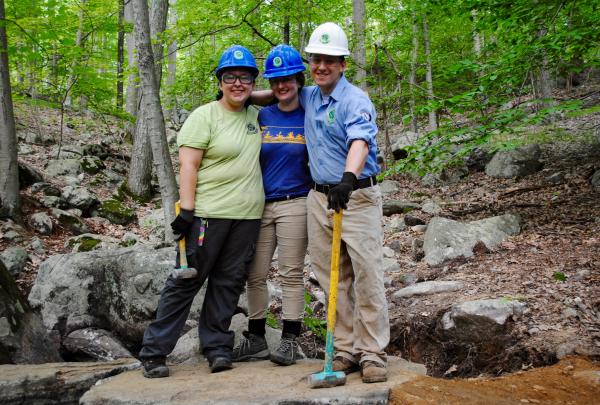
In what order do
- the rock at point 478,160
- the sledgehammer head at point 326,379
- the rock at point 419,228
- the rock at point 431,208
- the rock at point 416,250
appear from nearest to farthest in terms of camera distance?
the sledgehammer head at point 326,379 < the rock at point 416,250 < the rock at point 419,228 < the rock at point 431,208 < the rock at point 478,160

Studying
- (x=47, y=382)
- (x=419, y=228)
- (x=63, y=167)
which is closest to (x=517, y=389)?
(x=47, y=382)

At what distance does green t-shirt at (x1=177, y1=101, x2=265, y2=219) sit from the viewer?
411 centimetres

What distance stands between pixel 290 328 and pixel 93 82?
12.3 meters

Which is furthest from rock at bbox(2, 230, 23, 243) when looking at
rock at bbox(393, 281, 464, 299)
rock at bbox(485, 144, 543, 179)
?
rock at bbox(485, 144, 543, 179)

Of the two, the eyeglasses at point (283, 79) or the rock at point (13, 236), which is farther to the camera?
the rock at point (13, 236)

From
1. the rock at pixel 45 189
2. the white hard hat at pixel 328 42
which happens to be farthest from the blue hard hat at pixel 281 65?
the rock at pixel 45 189

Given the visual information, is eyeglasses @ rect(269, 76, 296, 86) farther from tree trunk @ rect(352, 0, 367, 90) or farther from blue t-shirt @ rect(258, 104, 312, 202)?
tree trunk @ rect(352, 0, 367, 90)

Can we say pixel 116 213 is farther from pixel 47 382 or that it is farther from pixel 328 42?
pixel 328 42

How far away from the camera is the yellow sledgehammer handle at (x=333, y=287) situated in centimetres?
369

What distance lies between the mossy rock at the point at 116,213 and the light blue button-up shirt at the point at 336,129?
8.15 m

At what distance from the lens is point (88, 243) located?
340 inches

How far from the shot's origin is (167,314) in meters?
4.13

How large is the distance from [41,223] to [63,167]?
4.27 metres

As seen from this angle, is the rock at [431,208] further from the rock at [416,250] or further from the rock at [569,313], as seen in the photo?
the rock at [569,313]
